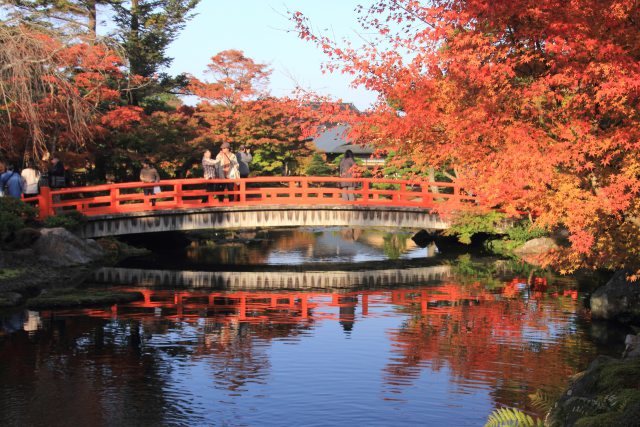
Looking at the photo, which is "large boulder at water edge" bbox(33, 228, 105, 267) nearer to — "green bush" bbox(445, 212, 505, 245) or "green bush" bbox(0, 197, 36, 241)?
"green bush" bbox(0, 197, 36, 241)

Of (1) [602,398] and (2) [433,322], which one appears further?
(2) [433,322]

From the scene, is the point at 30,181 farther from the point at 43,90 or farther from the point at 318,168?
the point at 318,168

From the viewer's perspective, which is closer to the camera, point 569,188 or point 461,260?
point 569,188

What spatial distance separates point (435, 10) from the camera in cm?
1341

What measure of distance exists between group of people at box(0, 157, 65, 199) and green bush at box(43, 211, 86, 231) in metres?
0.87

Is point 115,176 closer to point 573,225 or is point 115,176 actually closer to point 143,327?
point 143,327

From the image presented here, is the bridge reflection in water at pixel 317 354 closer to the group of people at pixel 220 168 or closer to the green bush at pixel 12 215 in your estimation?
the green bush at pixel 12 215

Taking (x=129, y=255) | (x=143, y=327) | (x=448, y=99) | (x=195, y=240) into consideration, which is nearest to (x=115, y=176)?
(x=195, y=240)

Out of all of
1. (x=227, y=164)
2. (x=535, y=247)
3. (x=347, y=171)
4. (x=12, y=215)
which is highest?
(x=227, y=164)

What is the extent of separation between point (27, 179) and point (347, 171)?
379 inches

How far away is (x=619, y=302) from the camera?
1560 cm

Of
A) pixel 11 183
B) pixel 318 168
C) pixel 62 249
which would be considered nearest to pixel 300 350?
pixel 62 249

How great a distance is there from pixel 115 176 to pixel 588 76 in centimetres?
2412

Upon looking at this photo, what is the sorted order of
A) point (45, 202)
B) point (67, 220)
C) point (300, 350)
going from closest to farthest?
1. point (300, 350)
2. point (45, 202)
3. point (67, 220)
